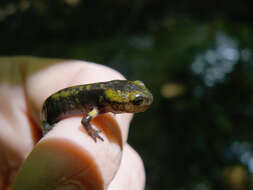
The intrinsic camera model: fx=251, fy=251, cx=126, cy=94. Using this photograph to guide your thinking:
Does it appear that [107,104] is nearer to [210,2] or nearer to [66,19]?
[66,19]

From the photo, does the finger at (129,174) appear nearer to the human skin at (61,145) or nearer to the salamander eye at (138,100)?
the human skin at (61,145)

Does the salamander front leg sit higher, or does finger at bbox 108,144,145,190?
the salamander front leg

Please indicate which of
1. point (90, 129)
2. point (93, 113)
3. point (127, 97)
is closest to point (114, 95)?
point (127, 97)

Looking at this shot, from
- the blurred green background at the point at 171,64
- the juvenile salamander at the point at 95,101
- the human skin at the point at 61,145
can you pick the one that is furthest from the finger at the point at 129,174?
the blurred green background at the point at 171,64

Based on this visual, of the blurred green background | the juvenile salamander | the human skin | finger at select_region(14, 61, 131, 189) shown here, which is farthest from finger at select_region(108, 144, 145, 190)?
the blurred green background

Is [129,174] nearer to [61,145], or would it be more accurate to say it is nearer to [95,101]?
[95,101]

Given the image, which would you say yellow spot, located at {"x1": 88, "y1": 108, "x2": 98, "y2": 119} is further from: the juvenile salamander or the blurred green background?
the blurred green background

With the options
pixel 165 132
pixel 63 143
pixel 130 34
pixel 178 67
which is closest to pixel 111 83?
pixel 63 143
